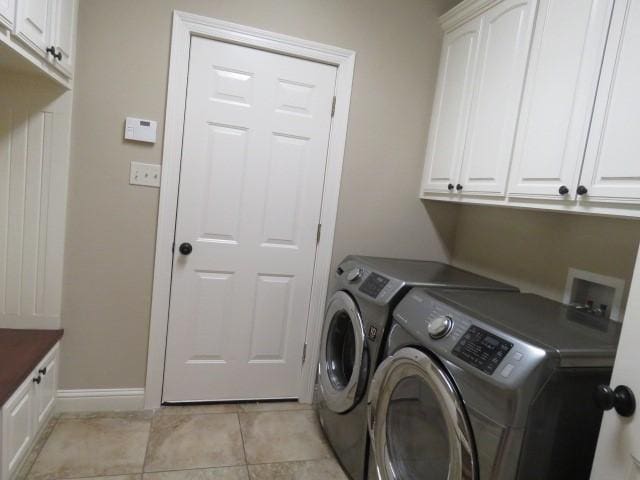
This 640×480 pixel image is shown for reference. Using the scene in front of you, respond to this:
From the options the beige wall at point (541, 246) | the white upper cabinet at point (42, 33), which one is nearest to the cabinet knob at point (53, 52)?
the white upper cabinet at point (42, 33)

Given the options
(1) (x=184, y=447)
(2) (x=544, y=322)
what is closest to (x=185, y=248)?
(1) (x=184, y=447)

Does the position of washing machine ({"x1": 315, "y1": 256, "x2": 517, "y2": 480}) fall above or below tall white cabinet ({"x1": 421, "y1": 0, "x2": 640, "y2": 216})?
below

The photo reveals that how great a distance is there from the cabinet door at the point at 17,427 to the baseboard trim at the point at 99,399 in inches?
12.1

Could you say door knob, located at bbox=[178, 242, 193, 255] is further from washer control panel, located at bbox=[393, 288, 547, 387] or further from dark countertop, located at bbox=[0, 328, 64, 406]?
washer control panel, located at bbox=[393, 288, 547, 387]

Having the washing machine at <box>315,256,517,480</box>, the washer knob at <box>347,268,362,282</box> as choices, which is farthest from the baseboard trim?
the washer knob at <box>347,268,362,282</box>

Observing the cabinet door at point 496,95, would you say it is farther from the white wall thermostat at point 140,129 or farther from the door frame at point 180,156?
the white wall thermostat at point 140,129

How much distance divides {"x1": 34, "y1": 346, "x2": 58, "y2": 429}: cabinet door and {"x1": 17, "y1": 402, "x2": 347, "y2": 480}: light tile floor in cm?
10

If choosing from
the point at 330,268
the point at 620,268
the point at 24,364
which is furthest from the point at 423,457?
the point at 24,364

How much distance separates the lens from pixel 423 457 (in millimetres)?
1291

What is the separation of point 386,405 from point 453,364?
1.48ft

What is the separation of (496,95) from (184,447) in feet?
6.98

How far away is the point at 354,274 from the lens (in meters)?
1.86

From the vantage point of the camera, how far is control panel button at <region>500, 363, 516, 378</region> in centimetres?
95

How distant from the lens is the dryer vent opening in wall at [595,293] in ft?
4.82
